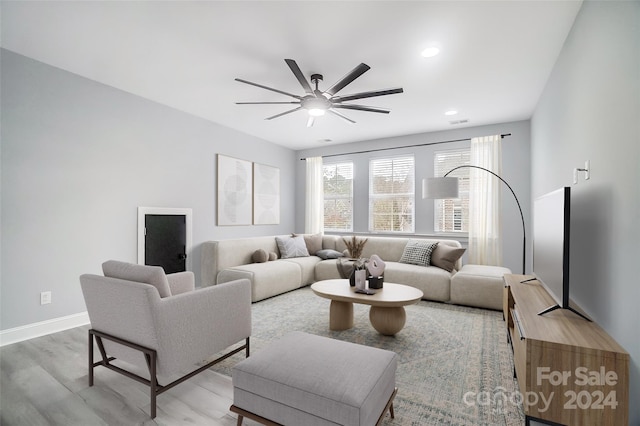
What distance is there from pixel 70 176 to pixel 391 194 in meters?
4.93

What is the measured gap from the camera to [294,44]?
8.73 feet

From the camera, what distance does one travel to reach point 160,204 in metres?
4.15

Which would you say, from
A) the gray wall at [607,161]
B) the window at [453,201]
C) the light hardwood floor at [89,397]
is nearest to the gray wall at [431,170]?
the window at [453,201]

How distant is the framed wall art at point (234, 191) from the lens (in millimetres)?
5102

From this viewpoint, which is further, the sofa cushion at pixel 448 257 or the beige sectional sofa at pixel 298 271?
the sofa cushion at pixel 448 257

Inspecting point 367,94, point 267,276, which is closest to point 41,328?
point 267,276

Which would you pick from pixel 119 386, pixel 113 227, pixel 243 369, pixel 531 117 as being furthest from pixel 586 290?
pixel 113 227

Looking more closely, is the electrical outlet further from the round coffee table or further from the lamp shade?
the lamp shade

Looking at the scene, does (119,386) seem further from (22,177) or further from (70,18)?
(70,18)

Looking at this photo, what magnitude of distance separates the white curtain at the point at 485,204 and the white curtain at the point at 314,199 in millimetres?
2947

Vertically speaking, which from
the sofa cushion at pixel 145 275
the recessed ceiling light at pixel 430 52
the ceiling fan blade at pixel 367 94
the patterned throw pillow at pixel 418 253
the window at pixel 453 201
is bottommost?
the patterned throw pillow at pixel 418 253

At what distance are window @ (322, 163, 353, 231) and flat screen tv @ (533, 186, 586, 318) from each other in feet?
13.6

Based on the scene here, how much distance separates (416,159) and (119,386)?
5.28 meters

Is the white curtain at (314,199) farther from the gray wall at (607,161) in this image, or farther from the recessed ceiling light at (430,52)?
the gray wall at (607,161)
